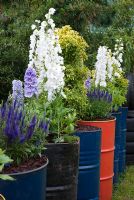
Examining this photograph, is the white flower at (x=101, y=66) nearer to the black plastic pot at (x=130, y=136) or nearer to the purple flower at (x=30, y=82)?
the black plastic pot at (x=130, y=136)

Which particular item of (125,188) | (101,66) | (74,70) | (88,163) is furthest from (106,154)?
(101,66)

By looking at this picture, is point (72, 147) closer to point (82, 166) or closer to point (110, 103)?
point (82, 166)

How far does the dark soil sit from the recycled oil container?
5.55ft

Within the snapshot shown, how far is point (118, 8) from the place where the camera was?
31.2 feet

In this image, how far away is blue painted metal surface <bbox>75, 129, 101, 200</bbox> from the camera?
408 cm

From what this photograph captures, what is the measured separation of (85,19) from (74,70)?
16.0ft

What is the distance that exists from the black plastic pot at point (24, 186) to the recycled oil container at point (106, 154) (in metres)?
1.94

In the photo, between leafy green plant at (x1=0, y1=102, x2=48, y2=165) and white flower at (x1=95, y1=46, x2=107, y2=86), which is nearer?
leafy green plant at (x1=0, y1=102, x2=48, y2=165)

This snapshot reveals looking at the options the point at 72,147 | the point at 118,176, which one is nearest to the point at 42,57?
the point at 72,147

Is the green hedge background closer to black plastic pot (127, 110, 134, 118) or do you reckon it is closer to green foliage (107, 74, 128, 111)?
black plastic pot (127, 110, 134, 118)

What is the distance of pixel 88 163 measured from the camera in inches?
163

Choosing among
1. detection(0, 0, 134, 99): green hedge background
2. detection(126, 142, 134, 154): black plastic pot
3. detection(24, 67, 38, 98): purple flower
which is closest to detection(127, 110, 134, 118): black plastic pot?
detection(126, 142, 134, 154): black plastic pot

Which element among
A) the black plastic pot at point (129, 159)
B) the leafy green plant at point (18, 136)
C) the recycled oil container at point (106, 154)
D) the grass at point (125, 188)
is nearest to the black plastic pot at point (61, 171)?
the leafy green plant at point (18, 136)

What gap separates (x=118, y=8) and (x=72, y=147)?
646cm
